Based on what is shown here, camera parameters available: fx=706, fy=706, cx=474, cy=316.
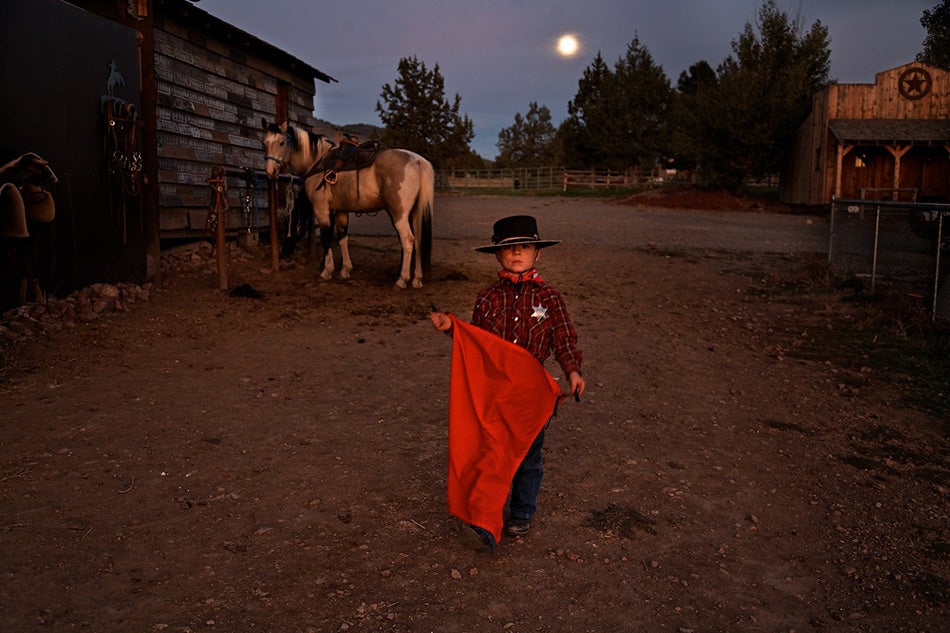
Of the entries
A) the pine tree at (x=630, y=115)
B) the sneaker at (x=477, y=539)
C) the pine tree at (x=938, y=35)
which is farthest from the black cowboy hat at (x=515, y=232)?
the pine tree at (x=630, y=115)

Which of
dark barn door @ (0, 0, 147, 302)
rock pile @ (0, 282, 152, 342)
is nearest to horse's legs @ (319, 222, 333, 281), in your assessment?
dark barn door @ (0, 0, 147, 302)

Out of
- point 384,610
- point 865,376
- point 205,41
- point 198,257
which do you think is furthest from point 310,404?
point 205,41

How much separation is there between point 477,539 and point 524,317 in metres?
1.07

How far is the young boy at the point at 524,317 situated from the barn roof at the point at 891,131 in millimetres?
26148

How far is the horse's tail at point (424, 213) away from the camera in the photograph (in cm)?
1043

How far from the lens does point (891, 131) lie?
26.0 m

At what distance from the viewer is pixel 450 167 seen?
52.9 metres

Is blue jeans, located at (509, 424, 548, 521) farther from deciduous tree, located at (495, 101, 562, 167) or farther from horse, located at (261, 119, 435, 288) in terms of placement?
deciduous tree, located at (495, 101, 562, 167)

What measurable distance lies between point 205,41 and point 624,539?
37.3 ft

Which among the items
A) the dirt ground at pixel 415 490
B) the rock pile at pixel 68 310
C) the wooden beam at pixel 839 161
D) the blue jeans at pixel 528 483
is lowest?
the dirt ground at pixel 415 490

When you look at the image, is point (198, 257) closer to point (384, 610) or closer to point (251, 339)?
point (251, 339)

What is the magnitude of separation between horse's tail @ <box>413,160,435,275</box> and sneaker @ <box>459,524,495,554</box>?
24.9ft

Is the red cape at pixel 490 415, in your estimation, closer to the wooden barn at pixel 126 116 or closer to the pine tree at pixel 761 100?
the wooden barn at pixel 126 116

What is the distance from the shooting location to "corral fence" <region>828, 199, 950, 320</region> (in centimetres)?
922
